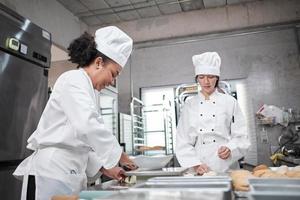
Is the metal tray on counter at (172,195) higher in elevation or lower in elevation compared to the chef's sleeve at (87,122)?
lower

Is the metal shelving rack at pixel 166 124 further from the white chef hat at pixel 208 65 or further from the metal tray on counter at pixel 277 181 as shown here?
the metal tray on counter at pixel 277 181

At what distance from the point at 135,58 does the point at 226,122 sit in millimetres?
2961

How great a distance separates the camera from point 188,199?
44cm

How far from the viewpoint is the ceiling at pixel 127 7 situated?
3959mm

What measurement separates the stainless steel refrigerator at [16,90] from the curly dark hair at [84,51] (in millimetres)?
648

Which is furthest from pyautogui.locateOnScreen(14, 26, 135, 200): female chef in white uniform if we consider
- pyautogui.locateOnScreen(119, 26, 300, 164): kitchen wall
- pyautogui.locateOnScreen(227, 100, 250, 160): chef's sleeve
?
pyautogui.locateOnScreen(119, 26, 300, 164): kitchen wall

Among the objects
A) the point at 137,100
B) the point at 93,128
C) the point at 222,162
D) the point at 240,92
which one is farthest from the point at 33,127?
the point at 240,92

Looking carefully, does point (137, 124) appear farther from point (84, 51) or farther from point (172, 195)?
point (172, 195)

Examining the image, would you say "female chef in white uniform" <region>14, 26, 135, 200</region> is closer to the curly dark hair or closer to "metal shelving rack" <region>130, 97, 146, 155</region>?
the curly dark hair

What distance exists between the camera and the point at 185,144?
188cm

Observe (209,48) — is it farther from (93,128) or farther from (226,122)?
(93,128)

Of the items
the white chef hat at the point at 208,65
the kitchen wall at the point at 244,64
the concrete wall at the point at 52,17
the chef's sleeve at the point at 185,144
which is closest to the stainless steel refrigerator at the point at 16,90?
the chef's sleeve at the point at 185,144

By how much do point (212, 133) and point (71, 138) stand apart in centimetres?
104

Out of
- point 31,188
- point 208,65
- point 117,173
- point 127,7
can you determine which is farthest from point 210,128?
point 127,7
